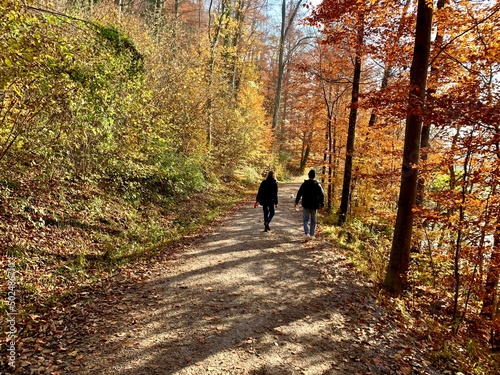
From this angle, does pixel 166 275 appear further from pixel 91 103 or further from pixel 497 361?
pixel 497 361

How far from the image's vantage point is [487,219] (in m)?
6.61

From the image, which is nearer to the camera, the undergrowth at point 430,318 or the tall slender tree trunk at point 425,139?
the undergrowth at point 430,318

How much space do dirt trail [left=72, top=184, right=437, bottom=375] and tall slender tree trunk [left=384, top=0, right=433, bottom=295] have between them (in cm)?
79

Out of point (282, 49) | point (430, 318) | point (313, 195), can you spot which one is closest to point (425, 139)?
point (313, 195)

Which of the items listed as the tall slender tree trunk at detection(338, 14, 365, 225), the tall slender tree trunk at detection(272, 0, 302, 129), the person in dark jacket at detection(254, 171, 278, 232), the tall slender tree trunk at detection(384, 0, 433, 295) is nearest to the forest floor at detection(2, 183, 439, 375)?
the tall slender tree trunk at detection(384, 0, 433, 295)

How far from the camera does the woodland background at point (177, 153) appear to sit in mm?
5387

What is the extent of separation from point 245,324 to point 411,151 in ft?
16.1

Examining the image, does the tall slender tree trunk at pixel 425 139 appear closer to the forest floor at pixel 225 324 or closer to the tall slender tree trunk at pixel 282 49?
the forest floor at pixel 225 324

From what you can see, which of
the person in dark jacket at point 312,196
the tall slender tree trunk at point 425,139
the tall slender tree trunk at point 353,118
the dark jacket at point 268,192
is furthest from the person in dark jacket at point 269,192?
the tall slender tree trunk at point 425,139

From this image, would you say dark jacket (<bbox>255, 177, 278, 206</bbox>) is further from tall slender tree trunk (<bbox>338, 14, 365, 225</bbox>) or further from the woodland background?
tall slender tree trunk (<bbox>338, 14, 365, 225</bbox>)

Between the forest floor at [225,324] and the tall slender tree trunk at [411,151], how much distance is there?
718 millimetres

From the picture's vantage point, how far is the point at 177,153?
14156 millimetres

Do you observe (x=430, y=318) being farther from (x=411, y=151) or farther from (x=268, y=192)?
(x=268, y=192)

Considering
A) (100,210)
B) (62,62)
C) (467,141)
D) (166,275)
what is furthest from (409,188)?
(100,210)
